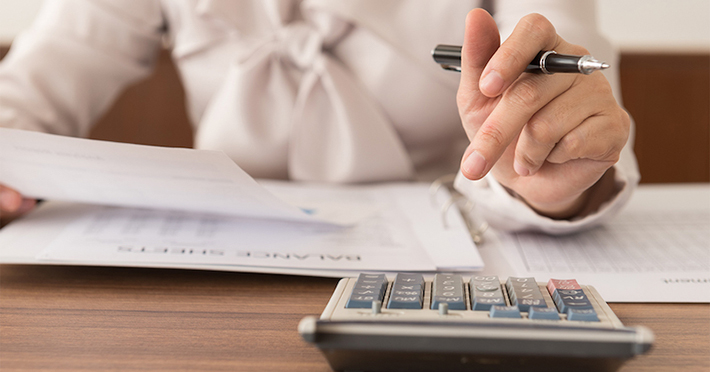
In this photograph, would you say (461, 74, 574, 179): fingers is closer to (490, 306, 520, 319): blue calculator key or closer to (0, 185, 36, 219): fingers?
(490, 306, 520, 319): blue calculator key

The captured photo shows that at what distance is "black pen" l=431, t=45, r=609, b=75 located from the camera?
0.27 meters

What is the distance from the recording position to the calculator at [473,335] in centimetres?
20

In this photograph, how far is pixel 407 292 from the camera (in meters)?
0.27

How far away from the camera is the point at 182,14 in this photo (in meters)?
0.70

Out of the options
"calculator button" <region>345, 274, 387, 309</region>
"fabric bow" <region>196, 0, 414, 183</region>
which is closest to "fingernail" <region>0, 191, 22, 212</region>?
"fabric bow" <region>196, 0, 414, 183</region>

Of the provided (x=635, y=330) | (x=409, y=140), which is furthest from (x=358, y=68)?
(x=635, y=330)

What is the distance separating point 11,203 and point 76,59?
0.31 metres

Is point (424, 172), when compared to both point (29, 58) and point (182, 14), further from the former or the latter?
point (29, 58)

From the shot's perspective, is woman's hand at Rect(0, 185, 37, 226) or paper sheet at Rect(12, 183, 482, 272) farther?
woman's hand at Rect(0, 185, 37, 226)

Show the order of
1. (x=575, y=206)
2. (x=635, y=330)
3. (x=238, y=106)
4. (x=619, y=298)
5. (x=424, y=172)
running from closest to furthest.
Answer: (x=635, y=330)
(x=619, y=298)
(x=575, y=206)
(x=238, y=106)
(x=424, y=172)

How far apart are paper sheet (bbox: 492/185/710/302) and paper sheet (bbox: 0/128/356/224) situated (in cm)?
16

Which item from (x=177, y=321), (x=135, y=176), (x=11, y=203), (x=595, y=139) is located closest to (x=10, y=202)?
(x=11, y=203)

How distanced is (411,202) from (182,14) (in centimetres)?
41

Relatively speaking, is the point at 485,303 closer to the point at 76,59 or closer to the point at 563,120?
the point at 563,120
